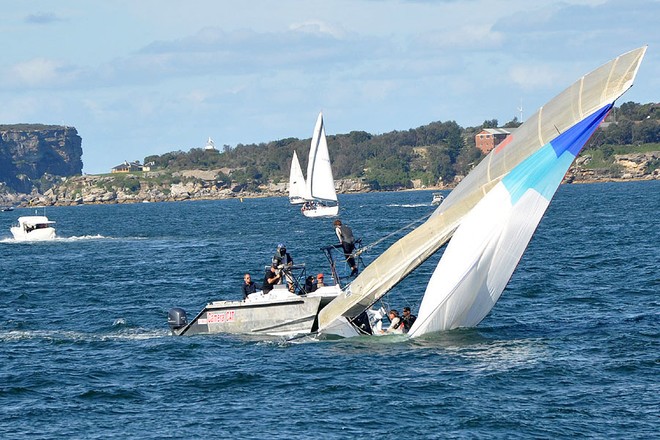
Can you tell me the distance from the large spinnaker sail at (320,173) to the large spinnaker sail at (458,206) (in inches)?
3202

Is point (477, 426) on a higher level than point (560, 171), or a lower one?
lower

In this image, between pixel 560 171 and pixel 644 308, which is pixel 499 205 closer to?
pixel 560 171

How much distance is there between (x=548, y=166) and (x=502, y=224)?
1.96 meters

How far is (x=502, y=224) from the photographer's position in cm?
3028

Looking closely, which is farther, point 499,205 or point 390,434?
point 499,205

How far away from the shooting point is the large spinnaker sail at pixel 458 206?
30.2 m

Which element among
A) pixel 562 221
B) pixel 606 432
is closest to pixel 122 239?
pixel 562 221

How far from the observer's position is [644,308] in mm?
37156

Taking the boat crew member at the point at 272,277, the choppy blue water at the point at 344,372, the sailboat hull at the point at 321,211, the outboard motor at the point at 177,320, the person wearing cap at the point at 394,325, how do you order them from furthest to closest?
the sailboat hull at the point at 321,211
the outboard motor at the point at 177,320
the boat crew member at the point at 272,277
the person wearing cap at the point at 394,325
the choppy blue water at the point at 344,372

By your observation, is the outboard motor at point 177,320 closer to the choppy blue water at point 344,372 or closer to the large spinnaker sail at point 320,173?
the choppy blue water at point 344,372

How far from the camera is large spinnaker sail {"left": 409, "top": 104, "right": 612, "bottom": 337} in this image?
30.3 meters

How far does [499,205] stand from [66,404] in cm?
1206

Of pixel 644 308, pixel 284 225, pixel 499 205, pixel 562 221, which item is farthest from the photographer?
pixel 284 225

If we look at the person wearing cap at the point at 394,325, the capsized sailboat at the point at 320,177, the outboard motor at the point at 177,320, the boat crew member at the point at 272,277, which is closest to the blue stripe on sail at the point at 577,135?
the person wearing cap at the point at 394,325
